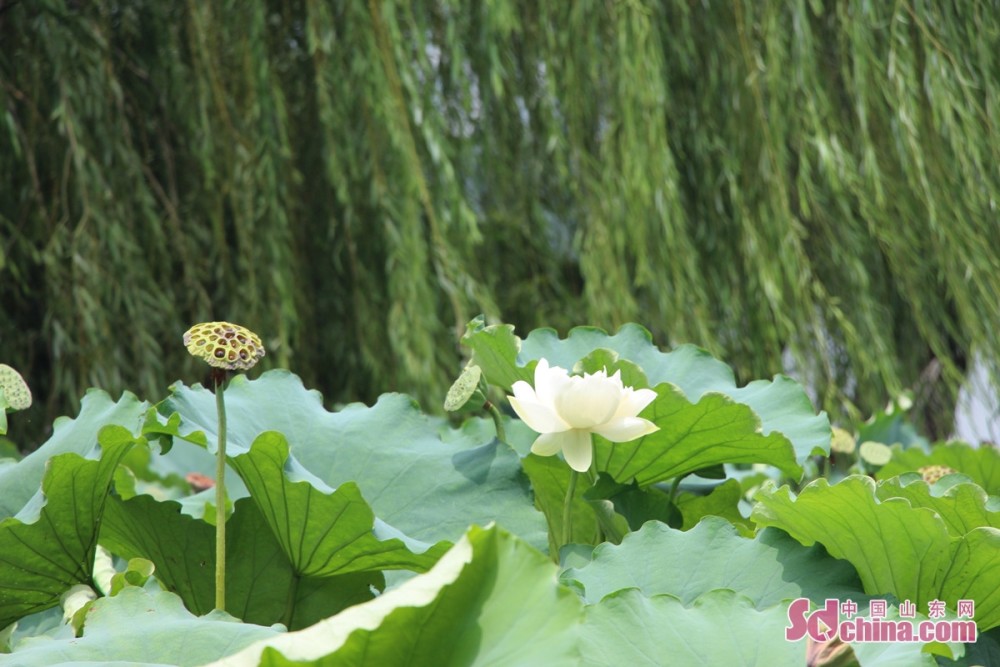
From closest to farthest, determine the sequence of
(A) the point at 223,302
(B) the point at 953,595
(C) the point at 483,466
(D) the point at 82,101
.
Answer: (B) the point at 953,595
(C) the point at 483,466
(D) the point at 82,101
(A) the point at 223,302

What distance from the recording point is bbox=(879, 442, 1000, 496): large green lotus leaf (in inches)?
48.1

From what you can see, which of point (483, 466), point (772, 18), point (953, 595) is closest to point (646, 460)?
point (483, 466)

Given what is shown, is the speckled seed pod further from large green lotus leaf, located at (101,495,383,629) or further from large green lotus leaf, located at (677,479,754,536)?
large green lotus leaf, located at (677,479,754,536)

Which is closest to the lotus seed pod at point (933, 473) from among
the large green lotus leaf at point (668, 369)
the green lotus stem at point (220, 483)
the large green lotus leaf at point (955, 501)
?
the large green lotus leaf at point (668, 369)

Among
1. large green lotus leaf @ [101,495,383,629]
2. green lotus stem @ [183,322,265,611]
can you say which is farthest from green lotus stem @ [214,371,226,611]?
large green lotus leaf @ [101,495,383,629]

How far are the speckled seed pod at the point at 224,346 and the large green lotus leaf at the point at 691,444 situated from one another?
0.30 meters

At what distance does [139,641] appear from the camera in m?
0.52

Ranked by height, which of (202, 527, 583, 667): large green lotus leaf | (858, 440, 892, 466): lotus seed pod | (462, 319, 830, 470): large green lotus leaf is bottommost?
(858, 440, 892, 466): lotus seed pod

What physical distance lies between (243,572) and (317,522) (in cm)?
9

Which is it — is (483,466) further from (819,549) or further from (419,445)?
(819,549)

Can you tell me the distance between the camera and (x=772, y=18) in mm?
2043

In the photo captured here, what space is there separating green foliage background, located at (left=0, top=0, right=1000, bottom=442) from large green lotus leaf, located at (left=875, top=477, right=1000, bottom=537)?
49.9 inches

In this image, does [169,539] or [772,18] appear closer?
[169,539]

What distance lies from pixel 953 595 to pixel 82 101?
1.77 meters
